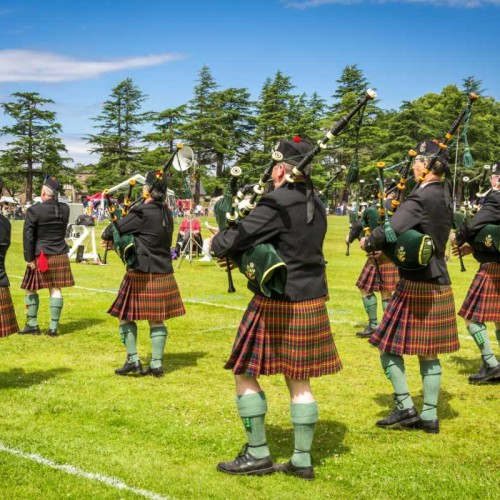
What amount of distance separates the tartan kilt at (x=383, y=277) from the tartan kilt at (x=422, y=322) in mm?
3102

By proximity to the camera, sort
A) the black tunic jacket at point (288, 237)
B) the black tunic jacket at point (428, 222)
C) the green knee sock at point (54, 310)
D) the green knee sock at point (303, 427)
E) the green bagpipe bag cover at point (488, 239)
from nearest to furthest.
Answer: the black tunic jacket at point (288, 237) < the green knee sock at point (303, 427) < the black tunic jacket at point (428, 222) < the green bagpipe bag cover at point (488, 239) < the green knee sock at point (54, 310)

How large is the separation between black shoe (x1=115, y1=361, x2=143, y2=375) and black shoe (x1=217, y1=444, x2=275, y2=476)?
2881 mm

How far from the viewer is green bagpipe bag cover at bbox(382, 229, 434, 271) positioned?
4961mm

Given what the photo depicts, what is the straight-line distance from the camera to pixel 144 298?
22.8 feet

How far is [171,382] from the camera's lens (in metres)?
6.89

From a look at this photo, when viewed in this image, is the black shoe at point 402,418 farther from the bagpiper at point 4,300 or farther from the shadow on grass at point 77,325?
the shadow on grass at point 77,325

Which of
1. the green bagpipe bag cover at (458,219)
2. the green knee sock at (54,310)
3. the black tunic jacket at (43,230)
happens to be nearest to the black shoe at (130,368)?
the green knee sock at (54,310)

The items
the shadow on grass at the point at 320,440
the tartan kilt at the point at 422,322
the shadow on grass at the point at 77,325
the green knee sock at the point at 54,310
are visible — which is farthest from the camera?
the shadow on grass at the point at 77,325

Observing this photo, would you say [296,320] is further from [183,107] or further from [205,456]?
[183,107]

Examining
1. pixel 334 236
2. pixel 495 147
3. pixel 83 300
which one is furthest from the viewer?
pixel 495 147

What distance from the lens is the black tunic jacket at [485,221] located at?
21.4 ft

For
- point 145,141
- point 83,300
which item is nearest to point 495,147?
point 145,141

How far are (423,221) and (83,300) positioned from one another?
8737 millimetres

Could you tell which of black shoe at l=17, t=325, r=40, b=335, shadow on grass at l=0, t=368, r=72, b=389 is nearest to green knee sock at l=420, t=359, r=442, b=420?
shadow on grass at l=0, t=368, r=72, b=389
